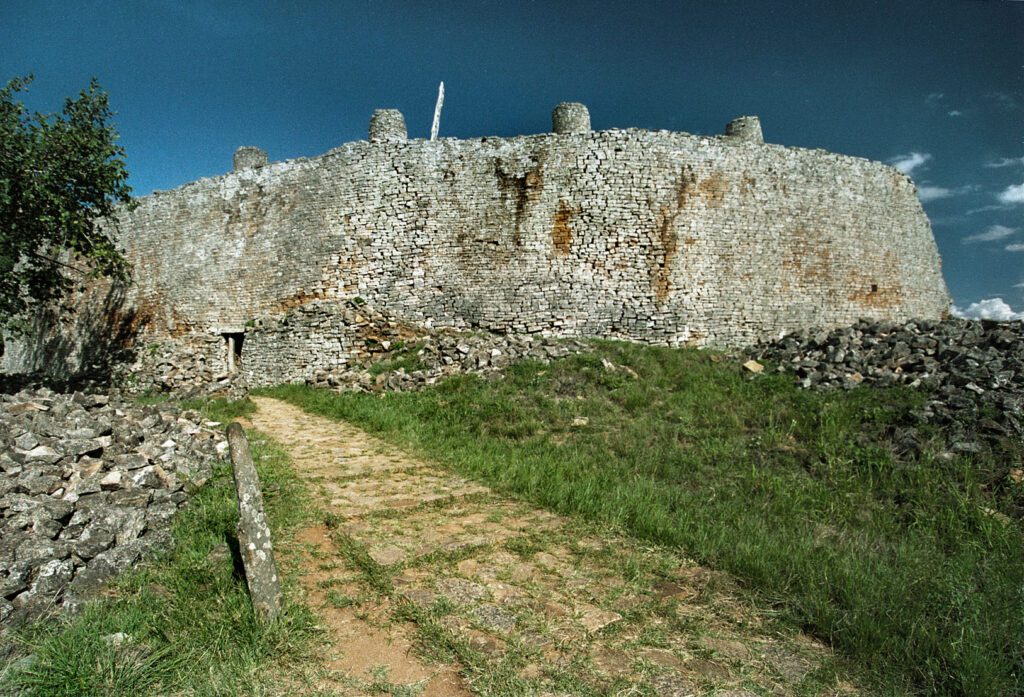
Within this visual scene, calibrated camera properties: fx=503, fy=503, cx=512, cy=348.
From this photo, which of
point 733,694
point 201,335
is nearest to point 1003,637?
point 733,694

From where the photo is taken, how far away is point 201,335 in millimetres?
16906

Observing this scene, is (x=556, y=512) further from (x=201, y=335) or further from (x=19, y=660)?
(x=201, y=335)

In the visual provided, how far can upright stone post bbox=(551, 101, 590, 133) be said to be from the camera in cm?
1527

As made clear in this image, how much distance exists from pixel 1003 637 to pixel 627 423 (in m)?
5.44

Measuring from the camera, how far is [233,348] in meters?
17.1

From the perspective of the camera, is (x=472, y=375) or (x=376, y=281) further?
(x=376, y=281)

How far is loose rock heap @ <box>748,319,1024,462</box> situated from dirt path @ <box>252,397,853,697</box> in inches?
210

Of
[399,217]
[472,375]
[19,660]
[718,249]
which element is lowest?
[19,660]

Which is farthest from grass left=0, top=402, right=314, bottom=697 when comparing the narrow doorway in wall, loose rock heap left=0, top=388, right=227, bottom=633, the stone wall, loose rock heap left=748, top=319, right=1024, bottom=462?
the narrow doorway in wall

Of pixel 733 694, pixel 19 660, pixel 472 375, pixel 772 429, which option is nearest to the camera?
pixel 733 694

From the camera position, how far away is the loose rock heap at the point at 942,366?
22.3 feet

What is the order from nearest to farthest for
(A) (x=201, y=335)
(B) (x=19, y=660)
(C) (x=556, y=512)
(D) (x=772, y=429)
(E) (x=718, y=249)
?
(B) (x=19, y=660)
(C) (x=556, y=512)
(D) (x=772, y=429)
(E) (x=718, y=249)
(A) (x=201, y=335)

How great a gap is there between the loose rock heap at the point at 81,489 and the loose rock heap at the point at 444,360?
5.18 m

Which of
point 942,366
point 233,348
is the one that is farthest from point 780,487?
point 233,348
